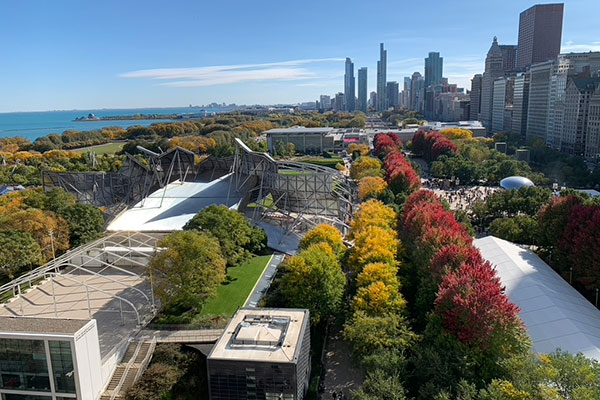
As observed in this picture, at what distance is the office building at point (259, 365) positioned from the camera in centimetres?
2288

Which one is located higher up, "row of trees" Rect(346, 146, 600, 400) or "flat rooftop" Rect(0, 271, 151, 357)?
"row of trees" Rect(346, 146, 600, 400)

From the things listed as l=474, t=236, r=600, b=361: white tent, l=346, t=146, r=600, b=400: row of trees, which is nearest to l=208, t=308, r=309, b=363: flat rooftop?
l=346, t=146, r=600, b=400: row of trees

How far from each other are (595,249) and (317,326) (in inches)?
847

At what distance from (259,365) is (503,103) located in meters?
174

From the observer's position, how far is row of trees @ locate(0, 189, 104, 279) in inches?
1492

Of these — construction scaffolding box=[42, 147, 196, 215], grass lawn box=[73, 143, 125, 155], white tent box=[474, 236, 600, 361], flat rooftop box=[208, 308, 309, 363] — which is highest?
construction scaffolding box=[42, 147, 196, 215]

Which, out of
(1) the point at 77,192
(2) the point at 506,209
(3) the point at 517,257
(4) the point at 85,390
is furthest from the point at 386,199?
(4) the point at 85,390

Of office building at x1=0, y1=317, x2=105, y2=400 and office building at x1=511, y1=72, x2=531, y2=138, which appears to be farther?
office building at x1=511, y1=72, x2=531, y2=138

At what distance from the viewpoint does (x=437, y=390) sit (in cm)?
2175

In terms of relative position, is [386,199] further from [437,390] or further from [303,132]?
[303,132]

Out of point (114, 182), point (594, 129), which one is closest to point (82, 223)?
point (114, 182)

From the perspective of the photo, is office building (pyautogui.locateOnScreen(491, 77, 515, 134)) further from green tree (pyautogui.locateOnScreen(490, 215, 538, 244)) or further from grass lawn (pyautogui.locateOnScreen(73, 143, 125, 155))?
grass lawn (pyautogui.locateOnScreen(73, 143, 125, 155))

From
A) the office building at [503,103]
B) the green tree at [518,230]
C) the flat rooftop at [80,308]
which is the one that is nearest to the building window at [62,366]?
the flat rooftop at [80,308]

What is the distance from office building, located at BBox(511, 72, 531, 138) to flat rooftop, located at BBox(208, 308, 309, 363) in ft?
471
